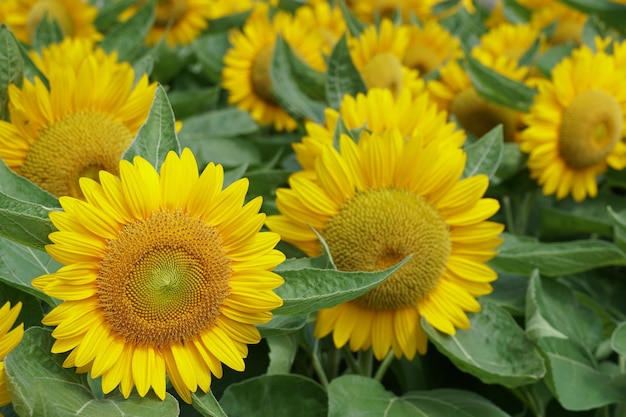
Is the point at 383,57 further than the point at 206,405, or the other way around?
the point at 383,57

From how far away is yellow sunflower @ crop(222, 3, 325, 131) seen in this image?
Answer: 5.12 feet

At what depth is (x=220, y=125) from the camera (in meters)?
1.37

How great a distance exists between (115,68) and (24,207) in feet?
Result: 1.15

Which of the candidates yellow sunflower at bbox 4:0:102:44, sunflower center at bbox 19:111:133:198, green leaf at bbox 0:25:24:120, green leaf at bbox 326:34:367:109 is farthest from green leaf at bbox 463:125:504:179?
yellow sunflower at bbox 4:0:102:44

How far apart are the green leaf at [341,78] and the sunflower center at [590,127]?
0.37 m

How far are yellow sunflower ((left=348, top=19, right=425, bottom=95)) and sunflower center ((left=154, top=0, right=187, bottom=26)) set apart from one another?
49 cm

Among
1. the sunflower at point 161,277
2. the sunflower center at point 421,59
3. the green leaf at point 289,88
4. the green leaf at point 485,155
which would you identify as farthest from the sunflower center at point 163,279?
the sunflower center at point 421,59

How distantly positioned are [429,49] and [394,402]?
2.82 ft

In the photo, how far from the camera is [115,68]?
1.00 meters

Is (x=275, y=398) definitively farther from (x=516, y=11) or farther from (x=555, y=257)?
(x=516, y=11)

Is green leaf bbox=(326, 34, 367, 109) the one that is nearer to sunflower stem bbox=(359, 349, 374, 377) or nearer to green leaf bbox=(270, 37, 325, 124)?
green leaf bbox=(270, 37, 325, 124)

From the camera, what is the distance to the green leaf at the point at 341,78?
1189 millimetres

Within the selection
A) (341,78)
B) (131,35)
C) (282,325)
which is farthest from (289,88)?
(282,325)

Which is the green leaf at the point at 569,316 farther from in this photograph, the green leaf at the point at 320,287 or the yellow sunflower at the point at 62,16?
the yellow sunflower at the point at 62,16
